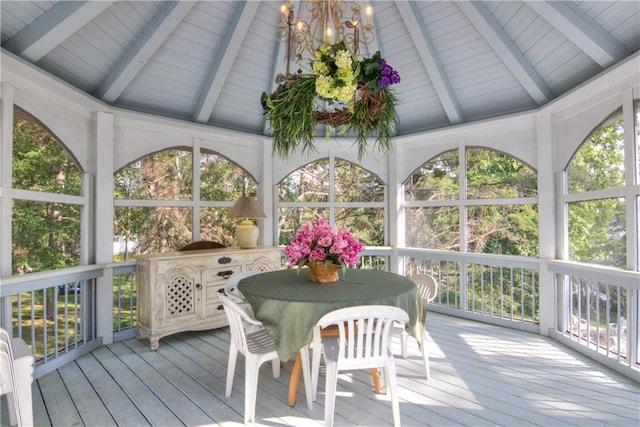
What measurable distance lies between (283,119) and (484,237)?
133 inches

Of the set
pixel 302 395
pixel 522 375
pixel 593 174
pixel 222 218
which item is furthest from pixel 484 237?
pixel 222 218

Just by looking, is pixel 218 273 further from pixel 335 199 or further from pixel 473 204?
pixel 473 204

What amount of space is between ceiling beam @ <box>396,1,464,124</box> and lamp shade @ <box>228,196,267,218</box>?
259 cm

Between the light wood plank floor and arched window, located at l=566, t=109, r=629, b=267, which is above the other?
arched window, located at l=566, t=109, r=629, b=267

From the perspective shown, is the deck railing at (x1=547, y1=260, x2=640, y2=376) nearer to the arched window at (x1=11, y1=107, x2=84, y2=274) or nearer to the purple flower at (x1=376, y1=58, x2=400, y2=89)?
the purple flower at (x1=376, y1=58, x2=400, y2=89)

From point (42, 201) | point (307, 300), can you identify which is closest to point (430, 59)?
point (307, 300)

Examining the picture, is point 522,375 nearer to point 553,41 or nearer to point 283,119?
point 283,119

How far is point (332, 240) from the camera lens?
2568 millimetres

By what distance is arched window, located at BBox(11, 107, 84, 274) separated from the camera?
2.91 meters

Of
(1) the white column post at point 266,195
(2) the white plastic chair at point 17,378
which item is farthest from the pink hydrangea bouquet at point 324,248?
(1) the white column post at point 266,195

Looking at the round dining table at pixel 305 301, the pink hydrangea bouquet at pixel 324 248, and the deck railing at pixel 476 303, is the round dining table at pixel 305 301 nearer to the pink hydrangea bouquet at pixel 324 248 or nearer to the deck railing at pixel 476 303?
the pink hydrangea bouquet at pixel 324 248

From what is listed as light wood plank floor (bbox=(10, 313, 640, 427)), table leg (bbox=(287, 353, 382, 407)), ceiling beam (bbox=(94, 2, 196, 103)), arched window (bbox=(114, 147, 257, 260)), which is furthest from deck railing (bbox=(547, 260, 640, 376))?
ceiling beam (bbox=(94, 2, 196, 103))

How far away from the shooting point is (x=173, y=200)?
424 centimetres

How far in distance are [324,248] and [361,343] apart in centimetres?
77
